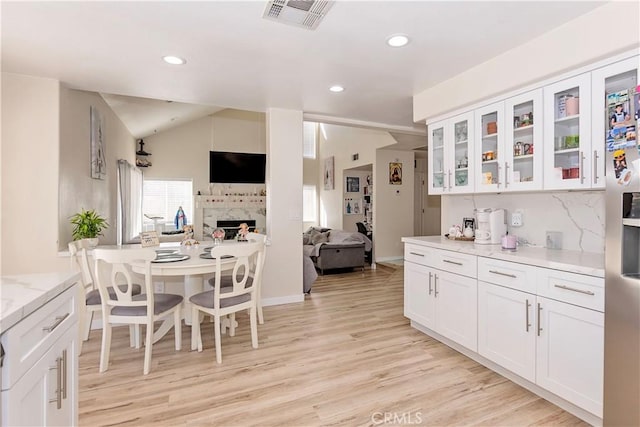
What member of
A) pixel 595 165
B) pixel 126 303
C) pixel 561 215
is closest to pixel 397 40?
pixel 595 165

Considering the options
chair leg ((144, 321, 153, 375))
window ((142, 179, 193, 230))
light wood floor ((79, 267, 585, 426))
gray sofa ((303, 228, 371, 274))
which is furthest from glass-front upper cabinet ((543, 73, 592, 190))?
window ((142, 179, 193, 230))

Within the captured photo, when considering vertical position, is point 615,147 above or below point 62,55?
below

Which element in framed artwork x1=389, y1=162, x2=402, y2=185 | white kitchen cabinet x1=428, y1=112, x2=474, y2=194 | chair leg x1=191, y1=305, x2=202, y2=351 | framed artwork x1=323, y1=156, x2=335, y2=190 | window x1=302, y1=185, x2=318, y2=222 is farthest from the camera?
window x1=302, y1=185, x2=318, y2=222

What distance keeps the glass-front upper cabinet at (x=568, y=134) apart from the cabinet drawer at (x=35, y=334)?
293cm

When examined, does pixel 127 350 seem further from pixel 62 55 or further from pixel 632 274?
pixel 632 274

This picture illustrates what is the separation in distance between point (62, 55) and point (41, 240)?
1.74 m

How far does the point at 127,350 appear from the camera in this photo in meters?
2.87

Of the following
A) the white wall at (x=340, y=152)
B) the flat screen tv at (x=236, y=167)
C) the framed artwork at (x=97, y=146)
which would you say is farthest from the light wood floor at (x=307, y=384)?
the white wall at (x=340, y=152)

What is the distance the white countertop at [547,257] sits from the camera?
1860 mm

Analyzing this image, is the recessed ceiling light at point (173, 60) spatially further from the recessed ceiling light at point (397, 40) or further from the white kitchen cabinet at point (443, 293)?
the white kitchen cabinet at point (443, 293)

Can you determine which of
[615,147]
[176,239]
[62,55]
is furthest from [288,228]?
[176,239]

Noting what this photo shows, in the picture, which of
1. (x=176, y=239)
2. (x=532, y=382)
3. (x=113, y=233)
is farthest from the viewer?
(x=176, y=239)

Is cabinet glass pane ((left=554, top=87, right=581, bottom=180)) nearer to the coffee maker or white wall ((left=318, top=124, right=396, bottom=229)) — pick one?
the coffee maker

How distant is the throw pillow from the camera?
6720 mm
